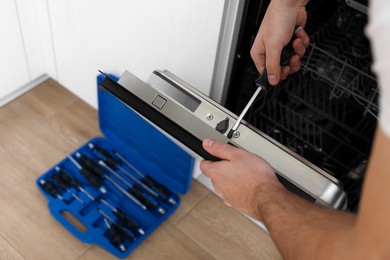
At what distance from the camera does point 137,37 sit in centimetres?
127

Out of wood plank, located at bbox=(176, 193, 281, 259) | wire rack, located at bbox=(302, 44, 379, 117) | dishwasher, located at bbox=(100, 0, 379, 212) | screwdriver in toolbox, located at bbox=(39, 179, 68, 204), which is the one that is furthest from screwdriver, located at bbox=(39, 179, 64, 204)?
wire rack, located at bbox=(302, 44, 379, 117)

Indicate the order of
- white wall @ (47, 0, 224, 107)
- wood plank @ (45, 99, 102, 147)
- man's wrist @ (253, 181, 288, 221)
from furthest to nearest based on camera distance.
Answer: wood plank @ (45, 99, 102, 147)
white wall @ (47, 0, 224, 107)
man's wrist @ (253, 181, 288, 221)

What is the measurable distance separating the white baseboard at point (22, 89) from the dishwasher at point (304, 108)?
0.80 m

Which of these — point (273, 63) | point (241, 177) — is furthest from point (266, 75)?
point (241, 177)

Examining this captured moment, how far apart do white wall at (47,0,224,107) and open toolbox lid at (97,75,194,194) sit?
0.09 meters

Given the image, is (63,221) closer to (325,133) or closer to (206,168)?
(206,168)

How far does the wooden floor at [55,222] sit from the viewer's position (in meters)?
1.38

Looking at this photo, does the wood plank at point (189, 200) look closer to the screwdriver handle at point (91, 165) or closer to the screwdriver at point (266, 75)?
the screwdriver handle at point (91, 165)

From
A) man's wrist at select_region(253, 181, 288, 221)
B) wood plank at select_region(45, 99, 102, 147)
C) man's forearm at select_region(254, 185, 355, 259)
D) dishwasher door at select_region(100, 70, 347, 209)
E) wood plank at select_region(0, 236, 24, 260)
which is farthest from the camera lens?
wood plank at select_region(45, 99, 102, 147)

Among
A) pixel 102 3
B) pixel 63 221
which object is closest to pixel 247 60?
pixel 102 3

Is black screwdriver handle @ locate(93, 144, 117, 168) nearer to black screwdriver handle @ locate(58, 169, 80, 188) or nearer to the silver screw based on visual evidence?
black screwdriver handle @ locate(58, 169, 80, 188)

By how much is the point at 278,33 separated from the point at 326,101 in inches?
19.8

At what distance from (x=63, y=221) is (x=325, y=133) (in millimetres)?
773

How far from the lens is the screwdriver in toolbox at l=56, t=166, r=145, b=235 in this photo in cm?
141
